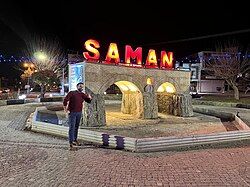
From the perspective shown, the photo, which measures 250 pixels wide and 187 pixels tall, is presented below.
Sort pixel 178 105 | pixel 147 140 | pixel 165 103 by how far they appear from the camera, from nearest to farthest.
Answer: pixel 147 140 → pixel 178 105 → pixel 165 103

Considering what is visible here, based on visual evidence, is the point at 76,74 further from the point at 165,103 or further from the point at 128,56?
the point at 165,103

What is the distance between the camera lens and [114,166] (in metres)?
8.20

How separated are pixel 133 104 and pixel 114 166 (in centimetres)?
1470

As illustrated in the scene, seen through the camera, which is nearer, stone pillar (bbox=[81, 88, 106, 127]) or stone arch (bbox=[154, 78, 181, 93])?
stone pillar (bbox=[81, 88, 106, 127])

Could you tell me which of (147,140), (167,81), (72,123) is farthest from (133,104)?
(72,123)

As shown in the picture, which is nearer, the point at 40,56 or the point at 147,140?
the point at 147,140

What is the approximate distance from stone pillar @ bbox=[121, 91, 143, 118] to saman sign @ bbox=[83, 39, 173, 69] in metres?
2.54

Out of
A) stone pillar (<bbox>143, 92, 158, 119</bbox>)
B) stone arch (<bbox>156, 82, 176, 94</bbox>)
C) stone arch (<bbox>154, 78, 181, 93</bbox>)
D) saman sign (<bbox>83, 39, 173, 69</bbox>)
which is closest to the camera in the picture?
saman sign (<bbox>83, 39, 173, 69</bbox>)

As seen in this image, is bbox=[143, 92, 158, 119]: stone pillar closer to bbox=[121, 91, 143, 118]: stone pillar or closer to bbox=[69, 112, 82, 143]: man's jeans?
bbox=[121, 91, 143, 118]: stone pillar

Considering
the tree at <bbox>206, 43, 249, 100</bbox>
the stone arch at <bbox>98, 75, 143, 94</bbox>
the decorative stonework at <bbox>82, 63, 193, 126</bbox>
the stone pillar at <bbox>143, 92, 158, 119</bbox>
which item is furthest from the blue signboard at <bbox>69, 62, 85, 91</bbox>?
the tree at <bbox>206, 43, 249, 100</bbox>

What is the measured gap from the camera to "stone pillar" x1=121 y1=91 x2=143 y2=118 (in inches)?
853

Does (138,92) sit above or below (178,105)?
above

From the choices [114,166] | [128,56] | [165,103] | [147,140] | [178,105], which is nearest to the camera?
[114,166]

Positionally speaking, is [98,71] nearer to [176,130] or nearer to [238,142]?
[176,130]
